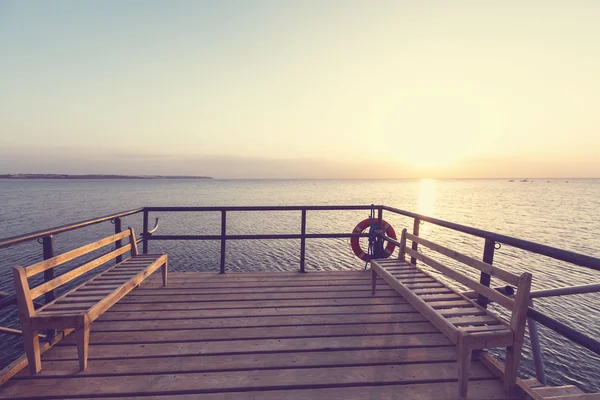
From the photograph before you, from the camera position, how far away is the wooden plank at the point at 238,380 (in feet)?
7.80

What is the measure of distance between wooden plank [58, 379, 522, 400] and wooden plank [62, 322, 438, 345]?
2.49 feet

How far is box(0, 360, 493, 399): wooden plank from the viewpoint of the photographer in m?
2.38

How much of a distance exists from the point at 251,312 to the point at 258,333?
1.72 feet

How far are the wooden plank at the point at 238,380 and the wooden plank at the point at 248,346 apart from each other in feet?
1.01

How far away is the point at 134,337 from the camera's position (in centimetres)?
314

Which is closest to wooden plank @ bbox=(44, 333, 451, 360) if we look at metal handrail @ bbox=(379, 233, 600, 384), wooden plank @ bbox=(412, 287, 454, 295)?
wooden plank @ bbox=(412, 287, 454, 295)

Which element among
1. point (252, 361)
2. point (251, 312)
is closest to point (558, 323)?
point (252, 361)

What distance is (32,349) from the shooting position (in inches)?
101

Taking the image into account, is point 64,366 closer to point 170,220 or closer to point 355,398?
point 355,398

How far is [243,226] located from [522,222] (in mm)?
26616

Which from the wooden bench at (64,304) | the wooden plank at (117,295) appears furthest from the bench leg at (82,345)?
the wooden plank at (117,295)

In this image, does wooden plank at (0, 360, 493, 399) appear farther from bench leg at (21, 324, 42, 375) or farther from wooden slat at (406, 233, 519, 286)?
wooden slat at (406, 233, 519, 286)

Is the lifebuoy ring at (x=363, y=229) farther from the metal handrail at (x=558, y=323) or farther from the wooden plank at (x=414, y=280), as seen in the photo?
the wooden plank at (x=414, y=280)

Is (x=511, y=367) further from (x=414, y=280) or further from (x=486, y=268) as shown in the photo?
(x=414, y=280)
